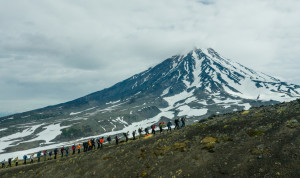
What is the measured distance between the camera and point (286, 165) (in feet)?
58.6

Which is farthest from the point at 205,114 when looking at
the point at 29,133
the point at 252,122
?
the point at 252,122

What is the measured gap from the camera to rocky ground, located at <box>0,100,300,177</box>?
755 inches

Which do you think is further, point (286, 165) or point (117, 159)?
point (117, 159)

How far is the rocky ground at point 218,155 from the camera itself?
19.2 metres

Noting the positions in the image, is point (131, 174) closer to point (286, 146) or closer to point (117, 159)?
point (117, 159)

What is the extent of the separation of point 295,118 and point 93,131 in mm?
167007

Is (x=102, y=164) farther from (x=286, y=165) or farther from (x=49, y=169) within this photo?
(x=286, y=165)

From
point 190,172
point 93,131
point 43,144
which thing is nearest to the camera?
point 190,172

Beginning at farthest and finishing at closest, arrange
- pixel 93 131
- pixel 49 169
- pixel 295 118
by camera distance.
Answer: pixel 93 131
pixel 49 169
pixel 295 118

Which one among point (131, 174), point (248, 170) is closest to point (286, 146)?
point (248, 170)

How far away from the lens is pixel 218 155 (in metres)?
22.7

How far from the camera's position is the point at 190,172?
2158cm

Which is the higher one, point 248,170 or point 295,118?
point 295,118

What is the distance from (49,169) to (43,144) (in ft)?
435
